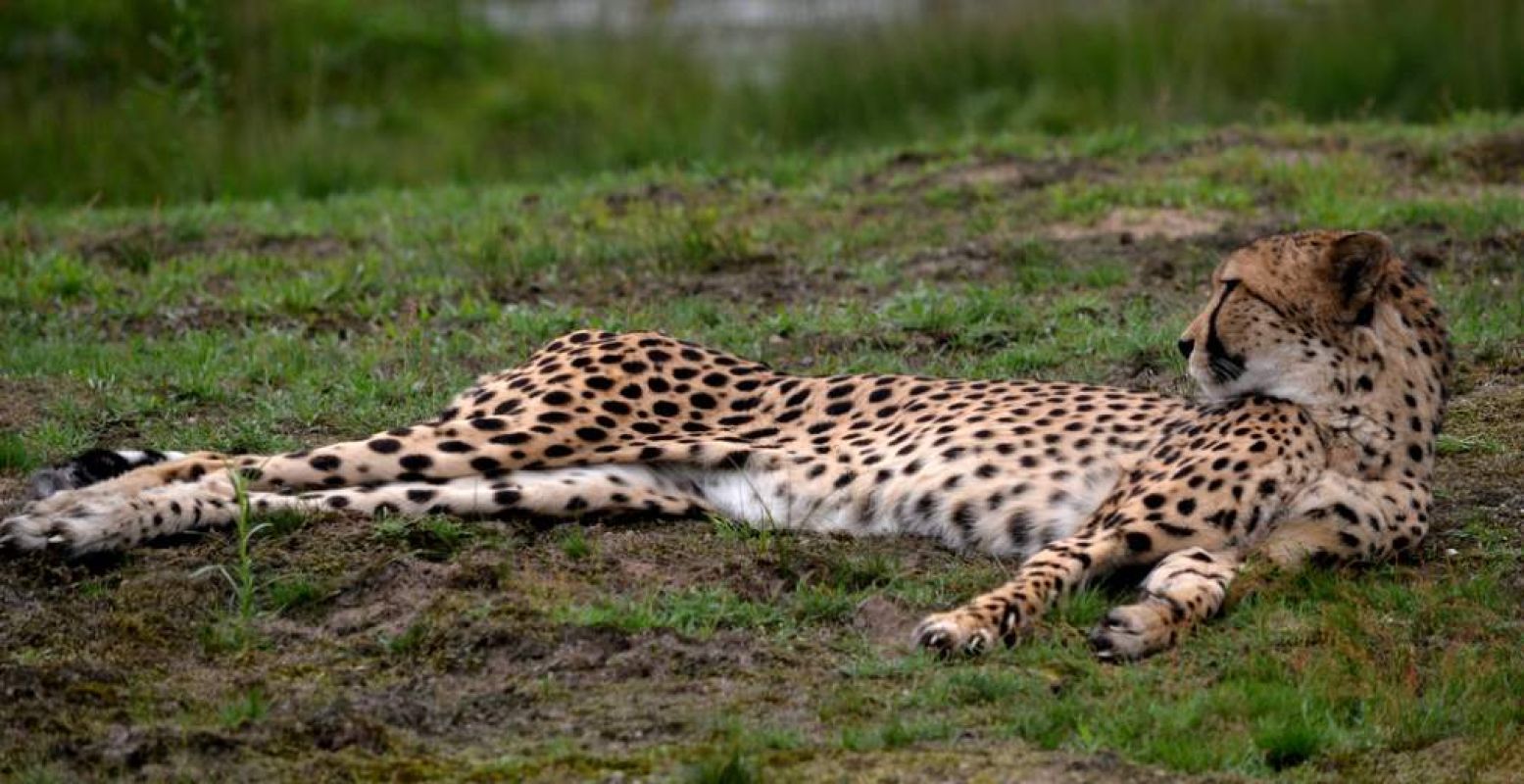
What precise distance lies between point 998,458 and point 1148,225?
142 inches

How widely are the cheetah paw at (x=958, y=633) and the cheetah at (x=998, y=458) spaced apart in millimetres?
92

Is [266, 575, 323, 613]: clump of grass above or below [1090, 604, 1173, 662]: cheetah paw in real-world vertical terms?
below

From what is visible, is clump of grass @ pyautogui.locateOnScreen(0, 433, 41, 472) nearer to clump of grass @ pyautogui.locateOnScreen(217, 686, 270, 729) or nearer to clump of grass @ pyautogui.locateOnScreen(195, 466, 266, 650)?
clump of grass @ pyautogui.locateOnScreen(195, 466, 266, 650)

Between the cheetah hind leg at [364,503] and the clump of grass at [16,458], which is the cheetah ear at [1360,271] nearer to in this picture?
the cheetah hind leg at [364,503]

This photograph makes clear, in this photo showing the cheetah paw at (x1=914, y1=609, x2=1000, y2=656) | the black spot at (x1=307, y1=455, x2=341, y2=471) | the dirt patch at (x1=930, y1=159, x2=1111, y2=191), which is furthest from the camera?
the dirt patch at (x1=930, y1=159, x2=1111, y2=191)

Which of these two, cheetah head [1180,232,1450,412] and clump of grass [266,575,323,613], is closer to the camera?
clump of grass [266,575,323,613]

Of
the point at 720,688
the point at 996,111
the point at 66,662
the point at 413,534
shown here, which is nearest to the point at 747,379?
the point at 413,534

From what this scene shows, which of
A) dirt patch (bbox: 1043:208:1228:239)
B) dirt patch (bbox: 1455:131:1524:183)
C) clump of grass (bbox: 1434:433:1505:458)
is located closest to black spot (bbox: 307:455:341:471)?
clump of grass (bbox: 1434:433:1505:458)

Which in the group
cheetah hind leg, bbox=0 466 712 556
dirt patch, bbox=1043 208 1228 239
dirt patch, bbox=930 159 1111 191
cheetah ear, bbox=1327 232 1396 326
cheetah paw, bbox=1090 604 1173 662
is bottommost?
dirt patch, bbox=930 159 1111 191

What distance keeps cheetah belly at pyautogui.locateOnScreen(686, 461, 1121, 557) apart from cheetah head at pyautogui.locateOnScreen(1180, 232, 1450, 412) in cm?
36

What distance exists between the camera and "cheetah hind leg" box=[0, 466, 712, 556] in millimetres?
4582

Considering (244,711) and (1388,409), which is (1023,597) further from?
(244,711)

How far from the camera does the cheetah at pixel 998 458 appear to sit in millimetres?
4590

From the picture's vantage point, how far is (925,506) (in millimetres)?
5000
